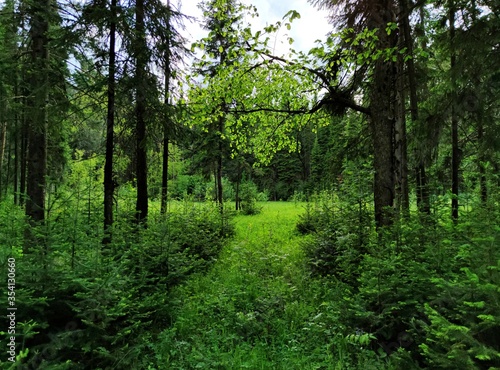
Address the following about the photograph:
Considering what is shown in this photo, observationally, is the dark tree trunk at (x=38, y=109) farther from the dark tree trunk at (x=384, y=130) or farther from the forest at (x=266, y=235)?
the dark tree trunk at (x=384, y=130)

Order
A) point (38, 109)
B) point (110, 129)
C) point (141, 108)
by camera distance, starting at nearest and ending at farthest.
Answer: point (38, 109) < point (110, 129) < point (141, 108)

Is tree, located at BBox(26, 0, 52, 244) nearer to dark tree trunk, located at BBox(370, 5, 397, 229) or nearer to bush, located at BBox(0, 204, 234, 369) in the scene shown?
bush, located at BBox(0, 204, 234, 369)

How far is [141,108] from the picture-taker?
7668 mm

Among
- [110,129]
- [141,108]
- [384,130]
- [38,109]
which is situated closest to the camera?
[384,130]

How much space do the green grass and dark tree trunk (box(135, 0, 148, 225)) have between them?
2.21 m

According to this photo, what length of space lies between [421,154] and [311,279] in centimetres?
427

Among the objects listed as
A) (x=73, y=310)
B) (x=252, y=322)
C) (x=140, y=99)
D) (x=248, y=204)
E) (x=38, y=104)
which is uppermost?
(x=140, y=99)

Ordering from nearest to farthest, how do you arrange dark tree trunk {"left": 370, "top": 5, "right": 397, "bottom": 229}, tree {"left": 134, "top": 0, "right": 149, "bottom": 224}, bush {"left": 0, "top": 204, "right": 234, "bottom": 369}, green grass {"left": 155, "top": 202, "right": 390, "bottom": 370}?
bush {"left": 0, "top": 204, "right": 234, "bottom": 369} < green grass {"left": 155, "top": 202, "right": 390, "bottom": 370} < dark tree trunk {"left": 370, "top": 5, "right": 397, "bottom": 229} < tree {"left": 134, "top": 0, "right": 149, "bottom": 224}

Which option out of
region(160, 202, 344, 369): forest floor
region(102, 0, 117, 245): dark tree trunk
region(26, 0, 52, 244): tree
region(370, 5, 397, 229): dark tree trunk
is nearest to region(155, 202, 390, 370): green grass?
region(160, 202, 344, 369): forest floor

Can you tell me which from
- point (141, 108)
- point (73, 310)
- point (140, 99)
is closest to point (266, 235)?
point (141, 108)

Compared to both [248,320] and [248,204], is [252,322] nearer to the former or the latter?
[248,320]

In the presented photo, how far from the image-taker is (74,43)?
20.0ft

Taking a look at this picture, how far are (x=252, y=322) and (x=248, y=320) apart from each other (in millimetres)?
64

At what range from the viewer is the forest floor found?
11.4 ft
